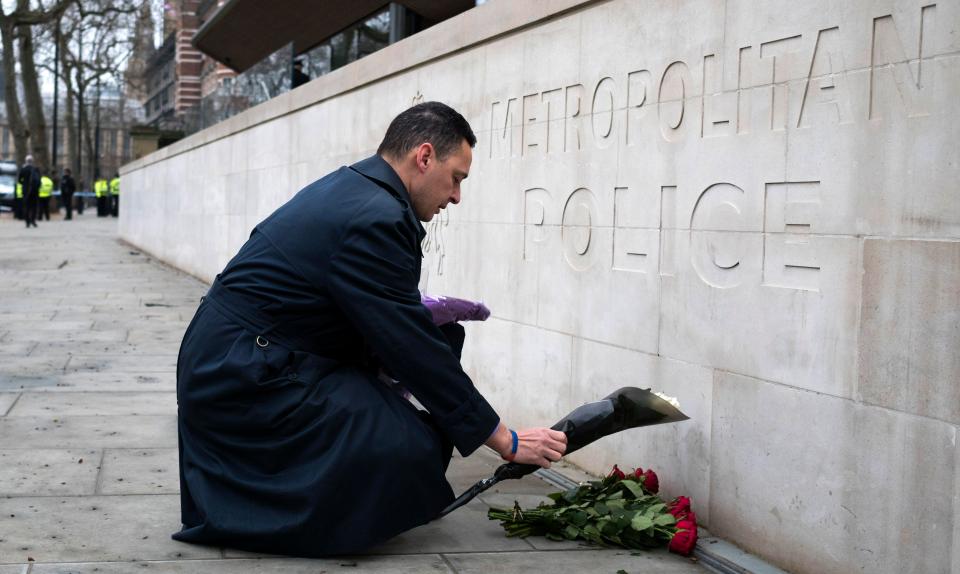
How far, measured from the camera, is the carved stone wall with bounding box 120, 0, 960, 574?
3307 mm

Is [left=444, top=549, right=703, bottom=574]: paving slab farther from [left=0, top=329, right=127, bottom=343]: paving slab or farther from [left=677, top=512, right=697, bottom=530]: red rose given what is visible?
[left=0, top=329, right=127, bottom=343]: paving slab

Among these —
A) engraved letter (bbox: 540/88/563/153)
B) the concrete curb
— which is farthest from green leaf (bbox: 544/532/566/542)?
engraved letter (bbox: 540/88/563/153)

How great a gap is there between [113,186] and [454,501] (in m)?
53.1

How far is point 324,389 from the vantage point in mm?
3793

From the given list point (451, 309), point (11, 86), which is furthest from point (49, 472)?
point (11, 86)

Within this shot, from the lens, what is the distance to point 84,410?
6.52 metres

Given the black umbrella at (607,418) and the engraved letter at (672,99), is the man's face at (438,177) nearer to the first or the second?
the black umbrella at (607,418)

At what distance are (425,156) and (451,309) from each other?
63 cm

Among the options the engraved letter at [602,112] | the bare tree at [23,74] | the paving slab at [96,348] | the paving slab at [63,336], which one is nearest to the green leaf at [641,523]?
the engraved letter at [602,112]

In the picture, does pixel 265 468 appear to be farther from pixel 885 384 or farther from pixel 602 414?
pixel 885 384

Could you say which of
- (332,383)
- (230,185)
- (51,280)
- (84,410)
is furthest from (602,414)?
(51,280)

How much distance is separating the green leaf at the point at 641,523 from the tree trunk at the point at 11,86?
41.5m

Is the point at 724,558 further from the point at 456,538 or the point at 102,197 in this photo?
the point at 102,197

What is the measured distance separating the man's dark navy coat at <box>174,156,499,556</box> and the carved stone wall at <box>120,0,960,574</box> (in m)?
1.01
